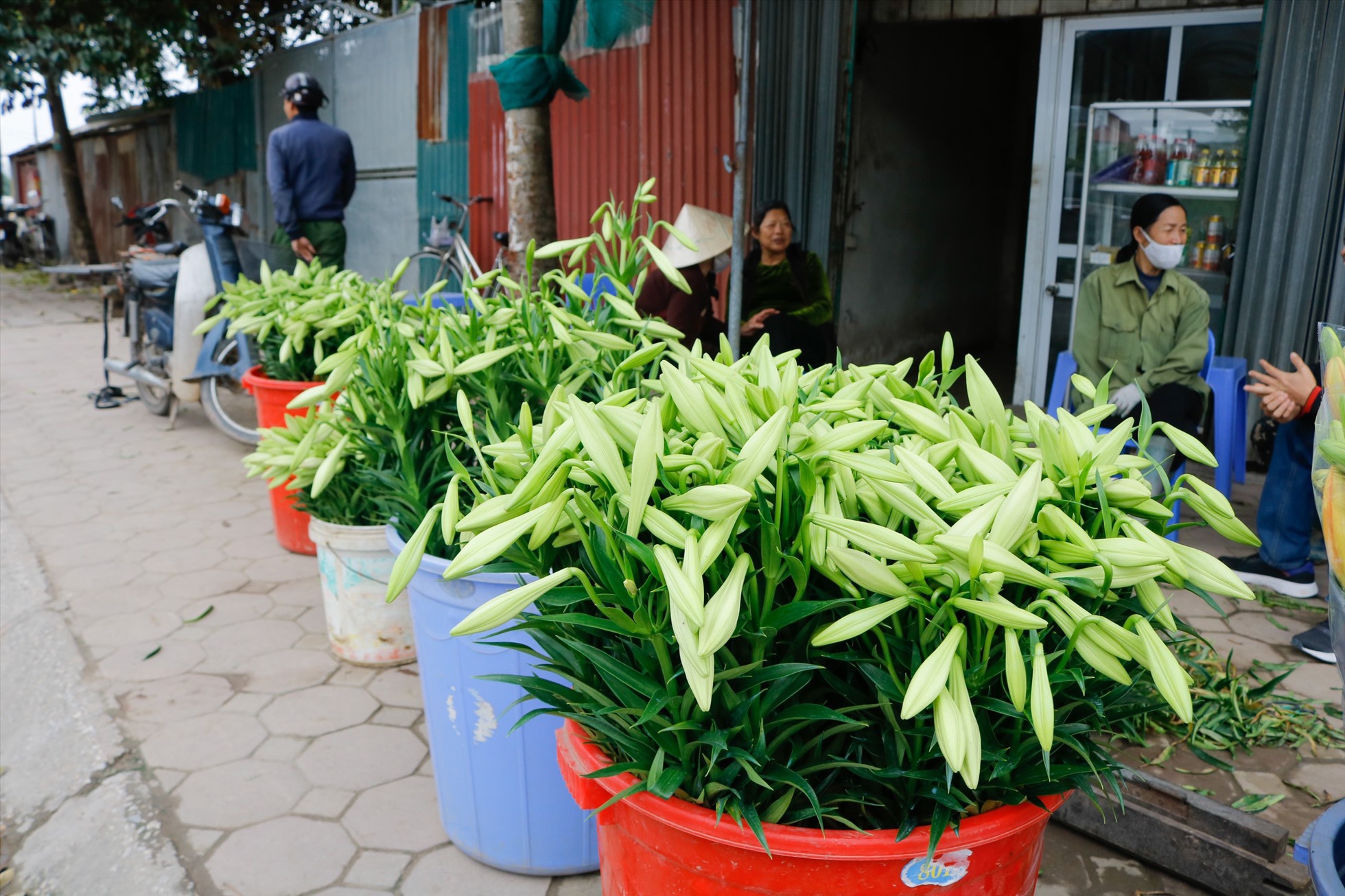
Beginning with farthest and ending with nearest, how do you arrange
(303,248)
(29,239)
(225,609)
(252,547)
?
(29,239), (303,248), (252,547), (225,609)

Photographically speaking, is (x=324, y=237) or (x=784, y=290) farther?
(x=324, y=237)

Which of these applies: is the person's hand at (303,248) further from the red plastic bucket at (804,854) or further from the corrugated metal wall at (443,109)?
the red plastic bucket at (804,854)

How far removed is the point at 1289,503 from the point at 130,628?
4024mm

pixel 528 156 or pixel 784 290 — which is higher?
pixel 528 156

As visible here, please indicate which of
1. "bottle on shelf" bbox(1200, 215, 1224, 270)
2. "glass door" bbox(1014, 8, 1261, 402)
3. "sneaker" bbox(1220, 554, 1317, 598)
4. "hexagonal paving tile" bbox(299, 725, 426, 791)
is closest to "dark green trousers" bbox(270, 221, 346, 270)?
"hexagonal paving tile" bbox(299, 725, 426, 791)

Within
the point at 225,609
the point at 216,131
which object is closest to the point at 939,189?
the point at 225,609

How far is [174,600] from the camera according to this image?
372 centimetres

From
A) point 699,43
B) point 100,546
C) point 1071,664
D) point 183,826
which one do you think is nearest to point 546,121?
point 699,43

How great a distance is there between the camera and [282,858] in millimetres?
2312

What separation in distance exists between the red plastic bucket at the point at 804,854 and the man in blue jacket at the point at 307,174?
15.5 feet

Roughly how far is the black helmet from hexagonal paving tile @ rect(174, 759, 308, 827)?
161 inches

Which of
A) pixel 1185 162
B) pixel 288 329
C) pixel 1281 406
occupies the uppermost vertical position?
pixel 1185 162

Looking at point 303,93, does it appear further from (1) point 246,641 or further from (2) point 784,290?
(1) point 246,641

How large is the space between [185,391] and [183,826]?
3851 millimetres
